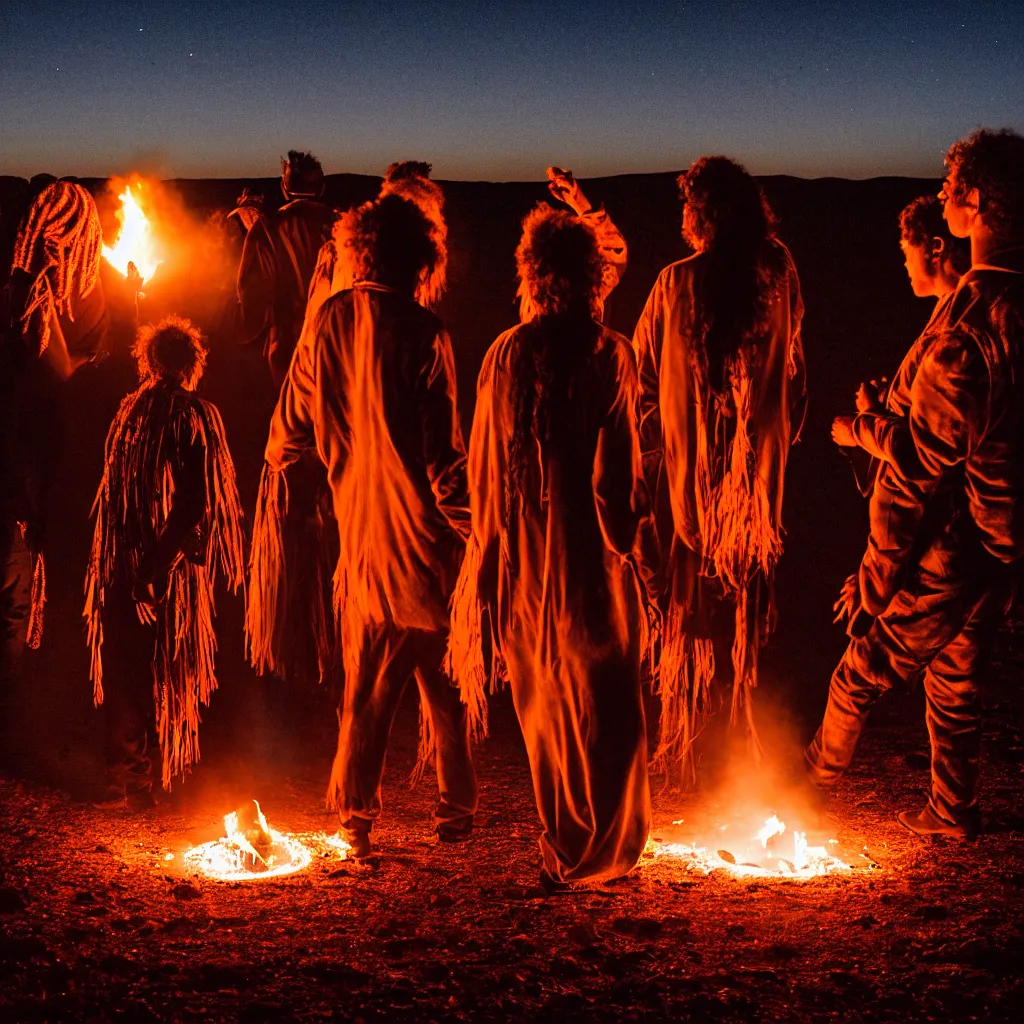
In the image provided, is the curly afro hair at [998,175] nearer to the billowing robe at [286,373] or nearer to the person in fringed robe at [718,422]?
the person in fringed robe at [718,422]

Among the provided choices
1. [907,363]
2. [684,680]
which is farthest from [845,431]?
[684,680]

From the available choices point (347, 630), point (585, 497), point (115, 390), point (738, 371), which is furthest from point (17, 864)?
point (115, 390)

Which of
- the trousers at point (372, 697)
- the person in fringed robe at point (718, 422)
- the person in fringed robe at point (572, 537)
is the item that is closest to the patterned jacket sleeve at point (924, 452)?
the person in fringed robe at point (718, 422)

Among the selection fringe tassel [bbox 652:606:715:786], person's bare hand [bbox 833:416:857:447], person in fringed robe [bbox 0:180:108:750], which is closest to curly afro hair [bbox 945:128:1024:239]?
person's bare hand [bbox 833:416:857:447]

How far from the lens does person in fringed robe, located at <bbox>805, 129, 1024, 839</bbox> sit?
162 inches

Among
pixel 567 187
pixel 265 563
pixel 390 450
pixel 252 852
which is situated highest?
pixel 567 187

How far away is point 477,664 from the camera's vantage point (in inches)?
167

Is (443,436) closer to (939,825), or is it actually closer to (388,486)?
(388,486)

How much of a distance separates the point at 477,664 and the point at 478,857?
68 centimetres

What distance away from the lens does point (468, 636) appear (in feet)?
13.7

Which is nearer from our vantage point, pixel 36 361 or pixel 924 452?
pixel 924 452

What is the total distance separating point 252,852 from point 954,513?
8.72 ft

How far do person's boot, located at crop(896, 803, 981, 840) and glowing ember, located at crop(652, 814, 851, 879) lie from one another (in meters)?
0.42

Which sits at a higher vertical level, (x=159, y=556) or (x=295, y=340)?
(x=295, y=340)
